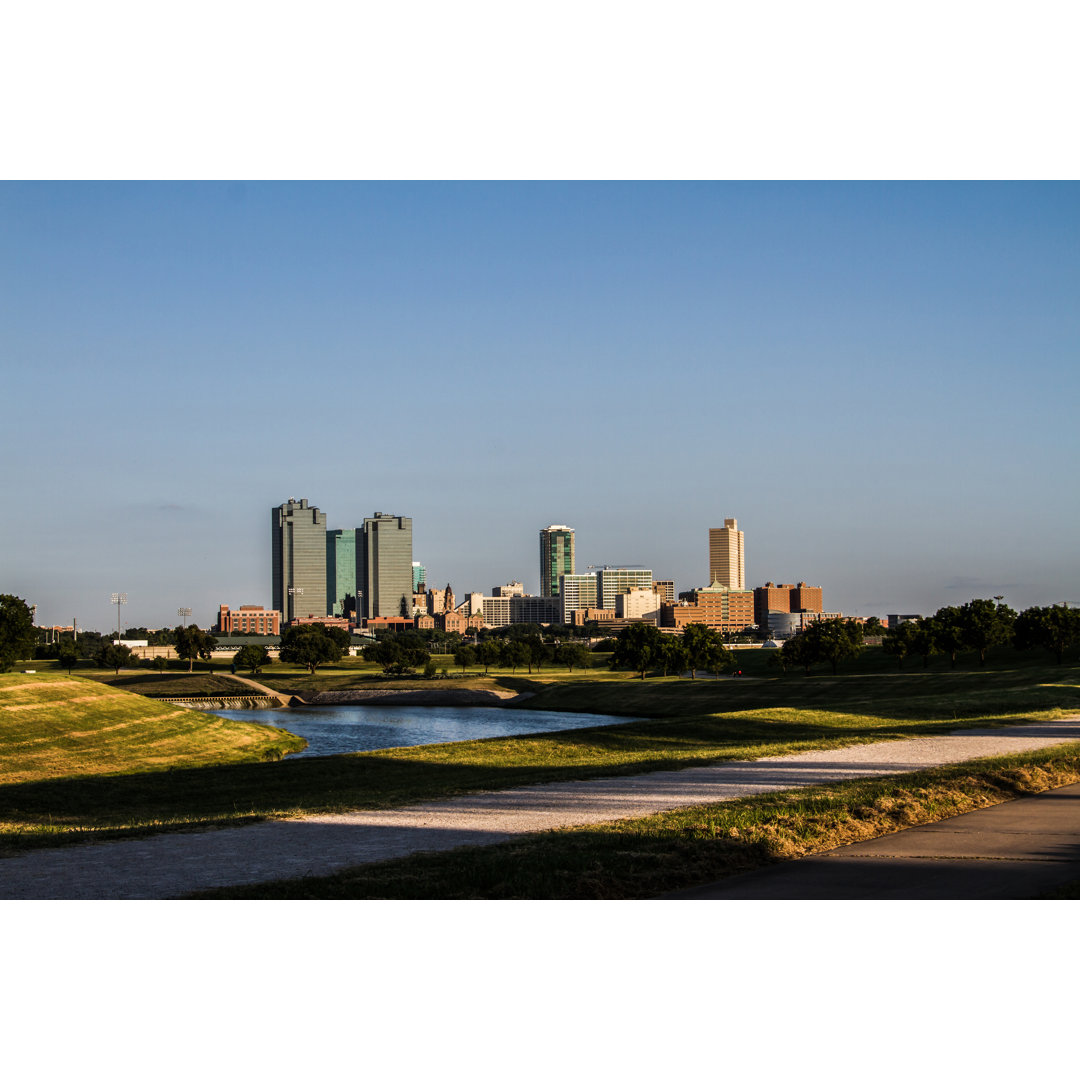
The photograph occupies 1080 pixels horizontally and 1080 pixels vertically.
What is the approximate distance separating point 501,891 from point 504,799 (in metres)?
5.77

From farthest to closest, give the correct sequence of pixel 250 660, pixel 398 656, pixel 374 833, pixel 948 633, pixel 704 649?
1. pixel 250 660
2. pixel 398 656
3. pixel 704 649
4. pixel 948 633
5. pixel 374 833

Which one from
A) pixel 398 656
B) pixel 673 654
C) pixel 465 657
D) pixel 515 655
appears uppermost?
pixel 673 654

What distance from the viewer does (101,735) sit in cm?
4097

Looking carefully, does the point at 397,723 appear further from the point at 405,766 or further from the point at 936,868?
the point at 936,868

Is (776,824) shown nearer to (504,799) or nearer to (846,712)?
(504,799)

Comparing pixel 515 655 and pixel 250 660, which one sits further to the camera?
pixel 515 655

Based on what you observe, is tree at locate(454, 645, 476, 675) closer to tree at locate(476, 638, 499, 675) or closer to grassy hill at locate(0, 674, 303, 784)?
tree at locate(476, 638, 499, 675)

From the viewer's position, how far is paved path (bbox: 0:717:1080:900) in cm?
999

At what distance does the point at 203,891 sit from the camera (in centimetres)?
937

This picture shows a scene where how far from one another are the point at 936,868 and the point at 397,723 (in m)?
60.7

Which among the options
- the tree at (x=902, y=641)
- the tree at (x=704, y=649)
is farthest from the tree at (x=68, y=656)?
the tree at (x=902, y=641)

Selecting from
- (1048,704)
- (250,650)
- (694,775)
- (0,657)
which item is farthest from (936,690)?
(250,650)

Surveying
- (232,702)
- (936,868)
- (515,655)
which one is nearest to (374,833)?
(936,868)

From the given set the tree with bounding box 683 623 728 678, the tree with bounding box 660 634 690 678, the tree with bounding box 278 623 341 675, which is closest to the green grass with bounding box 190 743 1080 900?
the tree with bounding box 683 623 728 678
